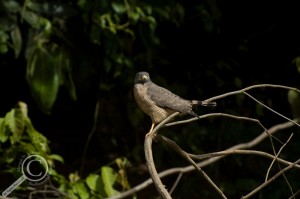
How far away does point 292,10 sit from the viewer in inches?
202

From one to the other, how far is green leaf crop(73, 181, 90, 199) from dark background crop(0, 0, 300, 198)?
33.7 inches

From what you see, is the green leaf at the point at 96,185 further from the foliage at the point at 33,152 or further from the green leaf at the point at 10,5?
the green leaf at the point at 10,5

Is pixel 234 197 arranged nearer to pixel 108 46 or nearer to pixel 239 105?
pixel 239 105

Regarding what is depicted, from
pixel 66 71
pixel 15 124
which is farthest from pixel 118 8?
pixel 15 124

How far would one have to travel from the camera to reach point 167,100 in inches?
111

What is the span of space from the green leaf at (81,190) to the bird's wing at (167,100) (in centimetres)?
95

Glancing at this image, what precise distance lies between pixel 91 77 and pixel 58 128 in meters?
0.80

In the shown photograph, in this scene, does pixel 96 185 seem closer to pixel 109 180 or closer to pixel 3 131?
pixel 109 180

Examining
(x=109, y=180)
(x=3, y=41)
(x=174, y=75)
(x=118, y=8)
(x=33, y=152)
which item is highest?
(x=118, y=8)

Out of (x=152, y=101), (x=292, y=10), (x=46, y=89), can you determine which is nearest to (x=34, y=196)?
(x=46, y=89)

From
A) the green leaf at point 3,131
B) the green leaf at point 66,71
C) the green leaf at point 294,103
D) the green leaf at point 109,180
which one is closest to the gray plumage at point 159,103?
the green leaf at point 294,103

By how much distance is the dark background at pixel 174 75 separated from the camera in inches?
176

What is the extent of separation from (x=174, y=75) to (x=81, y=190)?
5.68 feet

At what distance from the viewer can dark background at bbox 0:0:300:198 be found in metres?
4.47
